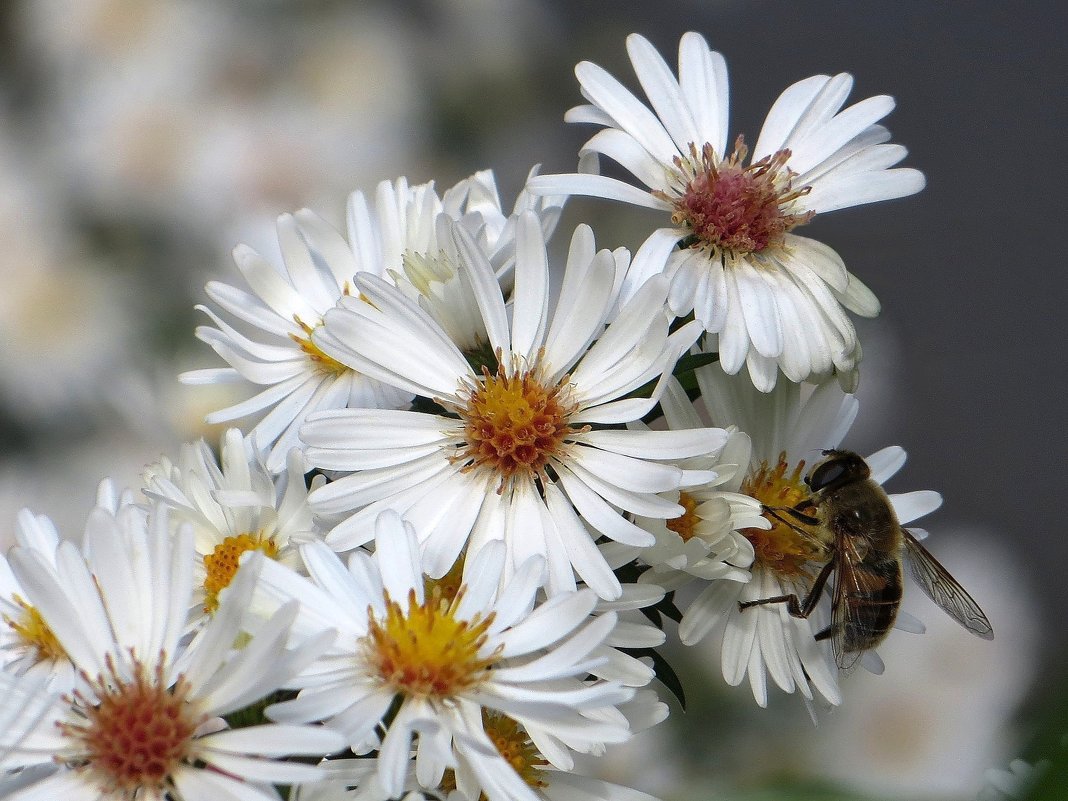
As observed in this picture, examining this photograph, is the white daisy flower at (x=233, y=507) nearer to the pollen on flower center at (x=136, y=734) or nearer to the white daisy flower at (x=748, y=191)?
the pollen on flower center at (x=136, y=734)

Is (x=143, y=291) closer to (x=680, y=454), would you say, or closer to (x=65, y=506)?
(x=65, y=506)

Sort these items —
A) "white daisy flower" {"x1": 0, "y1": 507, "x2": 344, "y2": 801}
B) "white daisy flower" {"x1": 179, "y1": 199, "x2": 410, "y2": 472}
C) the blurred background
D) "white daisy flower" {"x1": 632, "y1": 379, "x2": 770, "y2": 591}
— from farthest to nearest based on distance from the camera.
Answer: the blurred background, "white daisy flower" {"x1": 179, "y1": 199, "x2": 410, "y2": 472}, "white daisy flower" {"x1": 632, "y1": 379, "x2": 770, "y2": 591}, "white daisy flower" {"x1": 0, "y1": 507, "x2": 344, "y2": 801}

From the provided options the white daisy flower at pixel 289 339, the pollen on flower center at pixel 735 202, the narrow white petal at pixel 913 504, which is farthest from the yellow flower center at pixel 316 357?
the narrow white petal at pixel 913 504

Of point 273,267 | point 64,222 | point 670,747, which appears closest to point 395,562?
point 273,267

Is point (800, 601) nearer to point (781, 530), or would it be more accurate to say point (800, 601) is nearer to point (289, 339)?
point (781, 530)

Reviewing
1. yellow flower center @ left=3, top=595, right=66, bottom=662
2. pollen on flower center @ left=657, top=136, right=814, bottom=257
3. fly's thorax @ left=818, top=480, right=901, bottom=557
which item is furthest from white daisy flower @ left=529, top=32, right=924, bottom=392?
yellow flower center @ left=3, top=595, right=66, bottom=662

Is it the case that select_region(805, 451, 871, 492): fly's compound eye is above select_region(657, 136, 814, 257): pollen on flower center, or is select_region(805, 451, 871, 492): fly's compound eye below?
below

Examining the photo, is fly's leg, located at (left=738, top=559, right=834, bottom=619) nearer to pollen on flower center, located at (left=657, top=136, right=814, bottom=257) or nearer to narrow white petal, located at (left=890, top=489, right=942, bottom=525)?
narrow white petal, located at (left=890, top=489, right=942, bottom=525)
